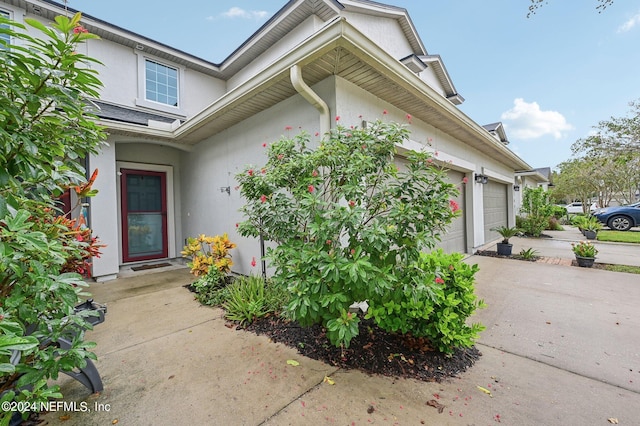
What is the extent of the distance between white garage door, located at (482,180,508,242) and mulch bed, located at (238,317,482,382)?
7.63 meters

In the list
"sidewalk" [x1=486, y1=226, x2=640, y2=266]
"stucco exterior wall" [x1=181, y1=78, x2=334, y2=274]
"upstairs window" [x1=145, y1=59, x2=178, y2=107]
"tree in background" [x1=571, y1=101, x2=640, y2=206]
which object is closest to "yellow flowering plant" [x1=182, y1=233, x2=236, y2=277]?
"stucco exterior wall" [x1=181, y1=78, x2=334, y2=274]

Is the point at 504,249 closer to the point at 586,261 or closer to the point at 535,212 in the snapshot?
the point at 586,261

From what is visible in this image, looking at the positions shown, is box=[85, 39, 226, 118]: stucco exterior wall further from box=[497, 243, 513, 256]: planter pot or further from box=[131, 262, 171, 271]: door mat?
box=[497, 243, 513, 256]: planter pot

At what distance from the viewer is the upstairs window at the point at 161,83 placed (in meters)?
7.86

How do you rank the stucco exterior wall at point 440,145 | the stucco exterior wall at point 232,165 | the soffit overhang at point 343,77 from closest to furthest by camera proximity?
the soffit overhang at point 343,77 → the stucco exterior wall at point 440,145 → the stucco exterior wall at point 232,165

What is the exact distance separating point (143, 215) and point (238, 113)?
412cm

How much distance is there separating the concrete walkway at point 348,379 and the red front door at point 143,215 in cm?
350

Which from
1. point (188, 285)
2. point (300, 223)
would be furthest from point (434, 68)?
point (188, 285)

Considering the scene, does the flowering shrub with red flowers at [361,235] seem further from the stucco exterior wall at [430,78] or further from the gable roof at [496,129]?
the gable roof at [496,129]

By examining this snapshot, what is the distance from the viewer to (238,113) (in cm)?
500

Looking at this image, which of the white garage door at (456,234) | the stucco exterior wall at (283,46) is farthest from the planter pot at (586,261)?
the stucco exterior wall at (283,46)

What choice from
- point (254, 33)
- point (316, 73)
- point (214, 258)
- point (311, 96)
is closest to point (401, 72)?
point (316, 73)

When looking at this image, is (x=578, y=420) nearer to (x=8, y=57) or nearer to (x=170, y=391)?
(x=170, y=391)

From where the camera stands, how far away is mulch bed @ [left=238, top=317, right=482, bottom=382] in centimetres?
241
